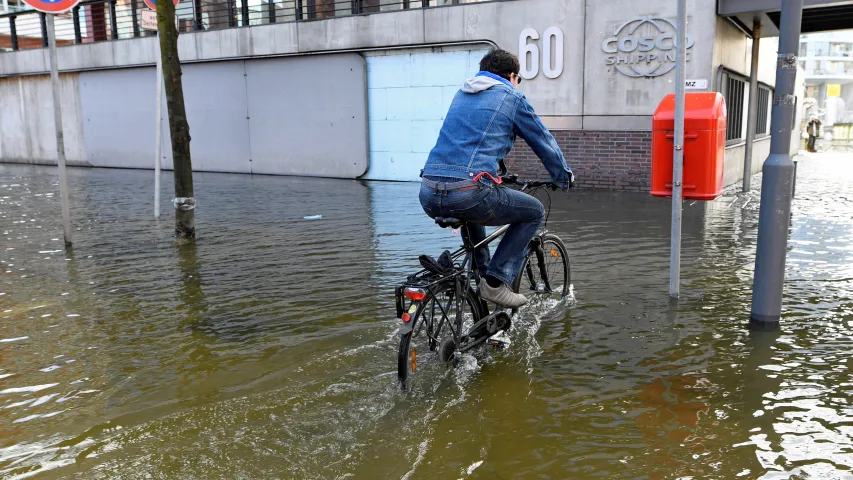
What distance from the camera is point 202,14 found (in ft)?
62.3

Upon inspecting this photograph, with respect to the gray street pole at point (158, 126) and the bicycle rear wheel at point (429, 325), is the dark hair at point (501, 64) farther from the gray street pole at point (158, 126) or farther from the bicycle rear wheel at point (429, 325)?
the gray street pole at point (158, 126)

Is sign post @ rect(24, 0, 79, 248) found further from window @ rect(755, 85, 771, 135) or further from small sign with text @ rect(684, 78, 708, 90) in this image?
window @ rect(755, 85, 771, 135)

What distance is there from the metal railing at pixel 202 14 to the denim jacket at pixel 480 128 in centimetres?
1112

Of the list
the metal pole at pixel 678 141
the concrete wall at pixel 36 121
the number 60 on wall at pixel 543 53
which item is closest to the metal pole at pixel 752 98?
the number 60 on wall at pixel 543 53

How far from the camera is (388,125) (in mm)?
16328

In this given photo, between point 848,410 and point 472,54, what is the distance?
40.0 feet

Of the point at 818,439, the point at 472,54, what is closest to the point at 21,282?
the point at 818,439

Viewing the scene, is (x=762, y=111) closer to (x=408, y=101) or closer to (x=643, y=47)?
(x=643, y=47)

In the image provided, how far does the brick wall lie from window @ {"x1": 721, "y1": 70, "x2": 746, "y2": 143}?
6.05 feet

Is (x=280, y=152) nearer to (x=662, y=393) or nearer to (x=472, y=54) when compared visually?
(x=472, y=54)

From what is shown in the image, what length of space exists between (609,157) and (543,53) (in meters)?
2.37

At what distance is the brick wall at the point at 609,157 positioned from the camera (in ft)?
43.6

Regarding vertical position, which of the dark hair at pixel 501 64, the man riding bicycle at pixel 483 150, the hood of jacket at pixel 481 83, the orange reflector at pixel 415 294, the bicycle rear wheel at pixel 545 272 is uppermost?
the dark hair at pixel 501 64

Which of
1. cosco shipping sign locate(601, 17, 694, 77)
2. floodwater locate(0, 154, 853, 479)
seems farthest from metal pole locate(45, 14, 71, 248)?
cosco shipping sign locate(601, 17, 694, 77)
